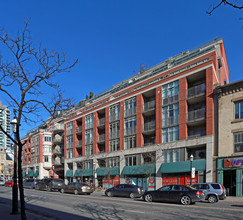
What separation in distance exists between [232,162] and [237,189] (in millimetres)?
2810

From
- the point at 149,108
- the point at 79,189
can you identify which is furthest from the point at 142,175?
the point at 79,189

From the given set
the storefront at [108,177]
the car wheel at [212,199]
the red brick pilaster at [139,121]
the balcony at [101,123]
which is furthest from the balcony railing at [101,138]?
the car wheel at [212,199]

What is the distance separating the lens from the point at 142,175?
40594mm

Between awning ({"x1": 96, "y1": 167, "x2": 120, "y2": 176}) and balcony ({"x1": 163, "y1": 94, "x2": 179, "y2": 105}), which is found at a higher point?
balcony ({"x1": 163, "y1": 94, "x2": 179, "y2": 105})

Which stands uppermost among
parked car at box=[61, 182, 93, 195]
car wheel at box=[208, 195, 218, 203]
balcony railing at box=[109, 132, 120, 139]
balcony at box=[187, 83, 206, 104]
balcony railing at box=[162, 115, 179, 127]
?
balcony at box=[187, 83, 206, 104]

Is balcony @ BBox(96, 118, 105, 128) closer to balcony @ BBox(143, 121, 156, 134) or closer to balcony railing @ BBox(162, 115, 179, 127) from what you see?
balcony @ BBox(143, 121, 156, 134)

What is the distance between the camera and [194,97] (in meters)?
34.2

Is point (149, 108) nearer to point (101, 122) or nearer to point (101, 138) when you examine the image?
point (101, 122)

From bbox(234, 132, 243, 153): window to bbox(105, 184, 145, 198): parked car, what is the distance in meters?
11.3

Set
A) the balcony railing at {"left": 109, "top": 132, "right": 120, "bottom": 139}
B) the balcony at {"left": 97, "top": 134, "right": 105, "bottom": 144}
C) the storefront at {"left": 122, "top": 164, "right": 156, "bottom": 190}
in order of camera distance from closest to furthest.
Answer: the storefront at {"left": 122, "top": 164, "right": 156, "bottom": 190} → the balcony railing at {"left": 109, "top": 132, "right": 120, "bottom": 139} → the balcony at {"left": 97, "top": 134, "right": 105, "bottom": 144}

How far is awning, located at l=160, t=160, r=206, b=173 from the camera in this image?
3197 centimetres

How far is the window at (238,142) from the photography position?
28864 mm

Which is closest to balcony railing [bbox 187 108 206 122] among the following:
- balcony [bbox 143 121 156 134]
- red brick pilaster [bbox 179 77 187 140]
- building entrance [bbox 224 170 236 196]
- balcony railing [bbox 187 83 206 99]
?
red brick pilaster [bbox 179 77 187 140]

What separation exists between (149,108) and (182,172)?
1096cm
